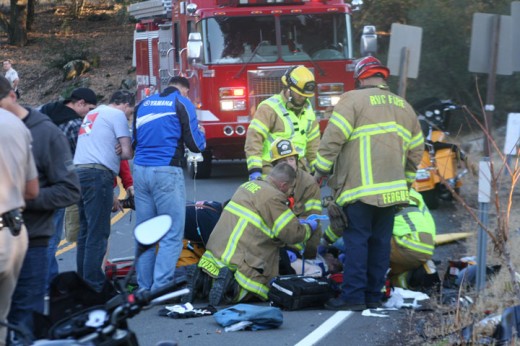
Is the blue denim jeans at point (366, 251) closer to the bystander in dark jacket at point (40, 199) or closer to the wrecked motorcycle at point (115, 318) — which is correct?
the bystander in dark jacket at point (40, 199)

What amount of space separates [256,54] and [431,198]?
13.0ft

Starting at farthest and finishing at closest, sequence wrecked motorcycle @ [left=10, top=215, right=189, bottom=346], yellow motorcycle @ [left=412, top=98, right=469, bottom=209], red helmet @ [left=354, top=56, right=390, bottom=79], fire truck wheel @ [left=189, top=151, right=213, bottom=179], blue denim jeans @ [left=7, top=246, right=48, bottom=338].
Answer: fire truck wheel @ [left=189, top=151, right=213, bottom=179], yellow motorcycle @ [left=412, top=98, right=469, bottom=209], red helmet @ [left=354, top=56, right=390, bottom=79], blue denim jeans @ [left=7, top=246, right=48, bottom=338], wrecked motorcycle @ [left=10, top=215, right=189, bottom=346]

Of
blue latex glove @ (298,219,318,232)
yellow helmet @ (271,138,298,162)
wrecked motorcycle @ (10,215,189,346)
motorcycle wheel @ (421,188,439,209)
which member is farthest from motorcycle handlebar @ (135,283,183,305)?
motorcycle wheel @ (421,188,439,209)

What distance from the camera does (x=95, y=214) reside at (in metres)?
8.44

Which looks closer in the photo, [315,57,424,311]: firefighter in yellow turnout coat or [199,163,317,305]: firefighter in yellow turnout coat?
[315,57,424,311]: firefighter in yellow turnout coat

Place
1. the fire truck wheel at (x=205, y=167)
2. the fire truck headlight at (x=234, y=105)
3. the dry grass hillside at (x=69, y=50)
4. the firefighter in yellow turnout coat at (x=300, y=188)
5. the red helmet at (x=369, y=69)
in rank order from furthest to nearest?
the dry grass hillside at (x=69, y=50) < the fire truck wheel at (x=205, y=167) < the fire truck headlight at (x=234, y=105) < the firefighter in yellow turnout coat at (x=300, y=188) < the red helmet at (x=369, y=69)

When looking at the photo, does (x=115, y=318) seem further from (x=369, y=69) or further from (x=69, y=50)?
(x=69, y=50)

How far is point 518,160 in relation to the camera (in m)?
6.97

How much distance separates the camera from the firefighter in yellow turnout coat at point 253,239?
8.16 m

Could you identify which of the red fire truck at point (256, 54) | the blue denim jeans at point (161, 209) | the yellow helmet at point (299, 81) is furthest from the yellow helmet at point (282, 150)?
the red fire truck at point (256, 54)

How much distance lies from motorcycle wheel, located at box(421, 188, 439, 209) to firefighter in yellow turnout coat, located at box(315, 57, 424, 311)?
17.8 ft

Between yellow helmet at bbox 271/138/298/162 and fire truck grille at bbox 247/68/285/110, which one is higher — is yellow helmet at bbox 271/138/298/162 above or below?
above

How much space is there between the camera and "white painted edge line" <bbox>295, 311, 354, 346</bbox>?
7.08m

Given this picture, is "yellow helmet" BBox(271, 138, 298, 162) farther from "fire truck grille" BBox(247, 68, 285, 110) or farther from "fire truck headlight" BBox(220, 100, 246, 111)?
"fire truck headlight" BBox(220, 100, 246, 111)
